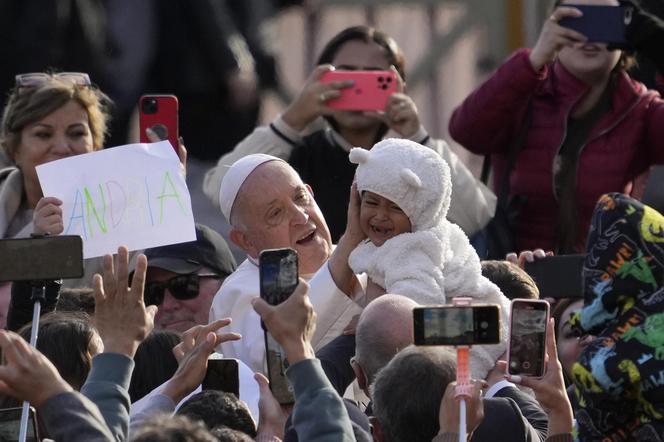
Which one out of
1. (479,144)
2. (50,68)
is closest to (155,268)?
(479,144)

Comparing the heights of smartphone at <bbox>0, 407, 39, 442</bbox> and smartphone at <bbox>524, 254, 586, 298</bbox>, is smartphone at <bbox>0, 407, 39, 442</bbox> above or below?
above

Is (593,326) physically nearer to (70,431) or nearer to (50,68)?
(70,431)

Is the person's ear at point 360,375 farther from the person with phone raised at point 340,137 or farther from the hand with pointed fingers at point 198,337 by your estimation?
the person with phone raised at point 340,137

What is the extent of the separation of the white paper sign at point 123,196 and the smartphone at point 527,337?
148 cm

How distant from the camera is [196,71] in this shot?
31.6ft

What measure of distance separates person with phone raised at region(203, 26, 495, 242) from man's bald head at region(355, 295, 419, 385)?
83.3 inches

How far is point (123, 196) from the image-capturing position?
20.7ft

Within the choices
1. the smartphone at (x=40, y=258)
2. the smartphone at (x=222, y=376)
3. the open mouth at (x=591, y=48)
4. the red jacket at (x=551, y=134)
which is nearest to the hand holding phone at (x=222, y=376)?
the smartphone at (x=222, y=376)

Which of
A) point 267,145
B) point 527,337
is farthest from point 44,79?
point 527,337

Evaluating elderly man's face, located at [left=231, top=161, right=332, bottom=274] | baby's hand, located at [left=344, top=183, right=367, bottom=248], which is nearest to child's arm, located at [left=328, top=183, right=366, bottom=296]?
baby's hand, located at [left=344, top=183, right=367, bottom=248]

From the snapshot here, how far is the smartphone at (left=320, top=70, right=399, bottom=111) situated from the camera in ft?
23.9

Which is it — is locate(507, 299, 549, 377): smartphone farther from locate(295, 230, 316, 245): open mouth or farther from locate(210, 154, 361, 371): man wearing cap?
locate(295, 230, 316, 245): open mouth

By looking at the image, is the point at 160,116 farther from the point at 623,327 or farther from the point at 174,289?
the point at 623,327

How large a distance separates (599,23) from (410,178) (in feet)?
5.75
